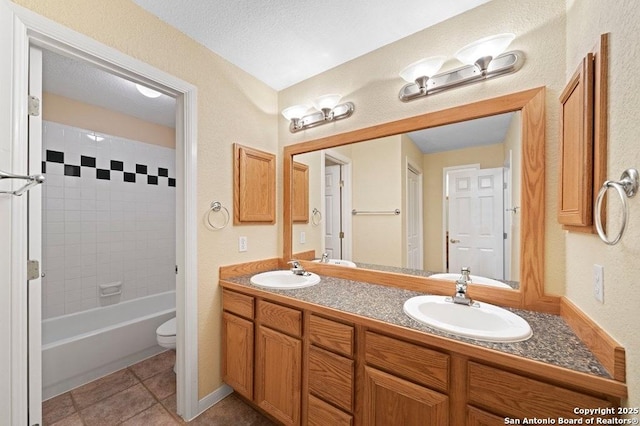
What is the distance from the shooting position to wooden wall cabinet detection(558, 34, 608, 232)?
2.46 feet

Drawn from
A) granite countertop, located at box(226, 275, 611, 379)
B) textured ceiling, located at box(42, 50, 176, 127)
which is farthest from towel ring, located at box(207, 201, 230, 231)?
textured ceiling, located at box(42, 50, 176, 127)

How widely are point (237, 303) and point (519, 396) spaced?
1480mm

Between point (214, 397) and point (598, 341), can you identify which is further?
point (214, 397)

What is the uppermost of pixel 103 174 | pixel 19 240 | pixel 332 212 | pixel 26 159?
pixel 103 174

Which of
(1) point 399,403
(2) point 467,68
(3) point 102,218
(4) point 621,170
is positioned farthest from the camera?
(3) point 102,218

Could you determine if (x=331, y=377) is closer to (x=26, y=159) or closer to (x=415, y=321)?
(x=415, y=321)

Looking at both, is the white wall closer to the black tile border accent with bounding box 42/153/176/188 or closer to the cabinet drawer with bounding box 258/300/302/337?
the cabinet drawer with bounding box 258/300/302/337

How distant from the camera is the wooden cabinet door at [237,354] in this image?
1.57m

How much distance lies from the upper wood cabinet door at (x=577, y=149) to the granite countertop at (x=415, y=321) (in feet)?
1.38

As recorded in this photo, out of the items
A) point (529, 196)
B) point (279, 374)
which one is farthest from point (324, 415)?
point (529, 196)

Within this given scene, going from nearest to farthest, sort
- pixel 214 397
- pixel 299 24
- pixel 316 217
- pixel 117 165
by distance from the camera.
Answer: pixel 299 24 → pixel 214 397 → pixel 316 217 → pixel 117 165

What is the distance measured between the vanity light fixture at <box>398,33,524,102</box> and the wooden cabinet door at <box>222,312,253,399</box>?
5.87 ft

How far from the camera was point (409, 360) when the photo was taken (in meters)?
0.98

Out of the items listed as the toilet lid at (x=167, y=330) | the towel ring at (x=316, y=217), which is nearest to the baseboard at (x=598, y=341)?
the towel ring at (x=316, y=217)
